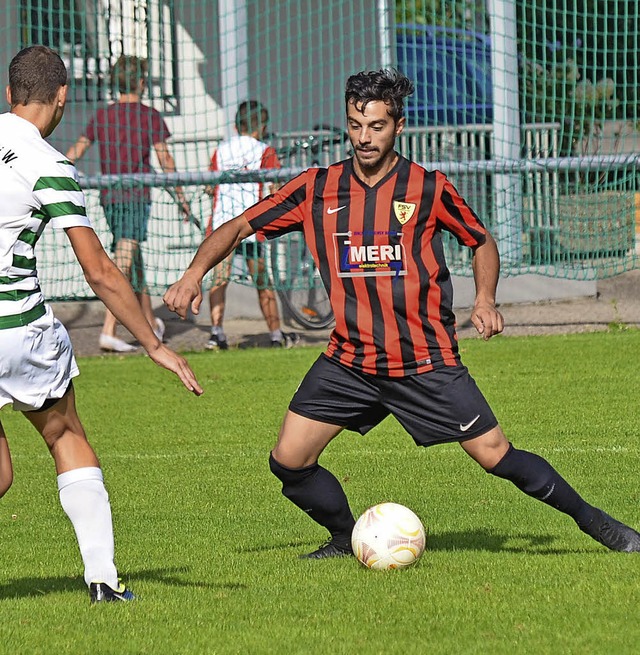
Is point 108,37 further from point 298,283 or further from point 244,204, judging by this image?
point 298,283

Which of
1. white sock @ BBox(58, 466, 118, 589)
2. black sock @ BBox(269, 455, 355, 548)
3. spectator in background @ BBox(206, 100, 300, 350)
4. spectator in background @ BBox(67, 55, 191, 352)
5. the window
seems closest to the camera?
white sock @ BBox(58, 466, 118, 589)

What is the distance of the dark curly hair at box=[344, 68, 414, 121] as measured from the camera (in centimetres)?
495

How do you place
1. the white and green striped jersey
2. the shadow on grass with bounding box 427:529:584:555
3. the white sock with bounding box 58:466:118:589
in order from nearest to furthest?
the white and green striped jersey → the white sock with bounding box 58:466:118:589 → the shadow on grass with bounding box 427:529:584:555

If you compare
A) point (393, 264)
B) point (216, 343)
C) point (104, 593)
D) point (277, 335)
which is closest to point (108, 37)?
point (216, 343)

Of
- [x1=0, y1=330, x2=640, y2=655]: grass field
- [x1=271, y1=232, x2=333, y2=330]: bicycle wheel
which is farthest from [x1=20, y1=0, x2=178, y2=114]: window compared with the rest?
[x1=0, y1=330, x2=640, y2=655]: grass field

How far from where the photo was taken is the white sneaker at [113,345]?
1177 cm

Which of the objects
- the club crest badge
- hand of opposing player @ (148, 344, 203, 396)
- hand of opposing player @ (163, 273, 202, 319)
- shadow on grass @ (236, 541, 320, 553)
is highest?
the club crest badge

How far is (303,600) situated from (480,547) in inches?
42.6

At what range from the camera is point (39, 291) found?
450 cm

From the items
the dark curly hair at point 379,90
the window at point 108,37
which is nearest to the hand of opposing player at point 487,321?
the dark curly hair at point 379,90

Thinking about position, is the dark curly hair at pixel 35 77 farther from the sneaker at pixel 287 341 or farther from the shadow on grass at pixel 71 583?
the sneaker at pixel 287 341

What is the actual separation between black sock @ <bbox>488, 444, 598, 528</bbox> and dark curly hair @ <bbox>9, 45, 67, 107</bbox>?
2.14 meters

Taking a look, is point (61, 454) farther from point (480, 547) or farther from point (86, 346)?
point (86, 346)

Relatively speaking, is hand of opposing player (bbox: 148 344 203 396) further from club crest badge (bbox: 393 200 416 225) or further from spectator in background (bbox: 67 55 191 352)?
spectator in background (bbox: 67 55 191 352)
